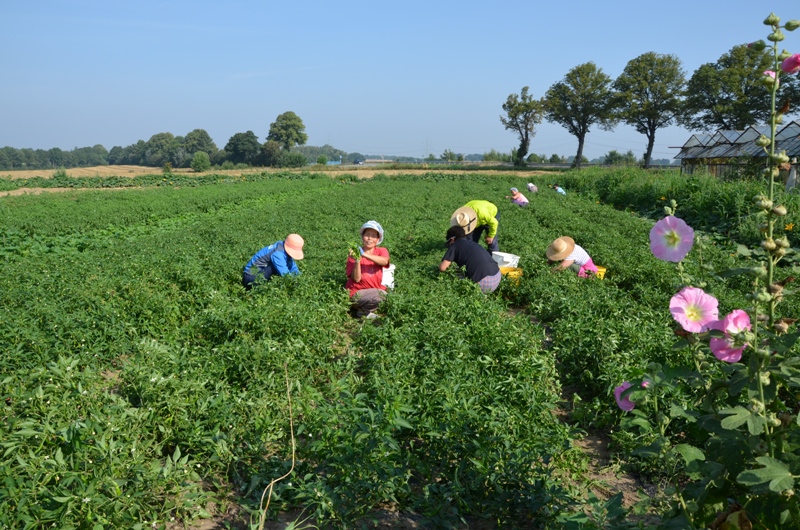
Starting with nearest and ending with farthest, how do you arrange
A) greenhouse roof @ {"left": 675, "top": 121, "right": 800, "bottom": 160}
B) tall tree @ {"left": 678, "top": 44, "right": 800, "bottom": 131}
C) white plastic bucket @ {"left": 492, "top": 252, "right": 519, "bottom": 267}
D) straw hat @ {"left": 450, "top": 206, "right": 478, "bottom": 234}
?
white plastic bucket @ {"left": 492, "top": 252, "right": 519, "bottom": 267}, straw hat @ {"left": 450, "top": 206, "right": 478, "bottom": 234}, greenhouse roof @ {"left": 675, "top": 121, "right": 800, "bottom": 160}, tall tree @ {"left": 678, "top": 44, "right": 800, "bottom": 131}

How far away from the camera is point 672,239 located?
1708 mm

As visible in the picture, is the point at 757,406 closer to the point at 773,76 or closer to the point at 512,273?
the point at 773,76

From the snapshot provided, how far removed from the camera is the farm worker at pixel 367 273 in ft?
22.3

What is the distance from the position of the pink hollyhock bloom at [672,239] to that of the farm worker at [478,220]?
7.04 metres

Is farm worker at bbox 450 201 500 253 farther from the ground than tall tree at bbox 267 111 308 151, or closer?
closer

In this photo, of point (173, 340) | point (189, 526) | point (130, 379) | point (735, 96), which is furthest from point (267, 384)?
point (735, 96)

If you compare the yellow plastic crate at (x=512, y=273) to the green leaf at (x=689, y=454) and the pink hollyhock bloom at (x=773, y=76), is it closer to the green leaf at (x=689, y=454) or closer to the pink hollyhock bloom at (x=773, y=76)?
the green leaf at (x=689, y=454)

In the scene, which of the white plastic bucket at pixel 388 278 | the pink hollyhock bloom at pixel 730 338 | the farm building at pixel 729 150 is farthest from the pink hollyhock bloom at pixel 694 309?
the farm building at pixel 729 150

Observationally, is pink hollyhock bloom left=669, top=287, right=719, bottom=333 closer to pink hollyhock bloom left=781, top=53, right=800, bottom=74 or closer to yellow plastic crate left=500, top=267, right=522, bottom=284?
pink hollyhock bloom left=781, top=53, right=800, bottom=74

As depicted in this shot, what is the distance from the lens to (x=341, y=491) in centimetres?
282

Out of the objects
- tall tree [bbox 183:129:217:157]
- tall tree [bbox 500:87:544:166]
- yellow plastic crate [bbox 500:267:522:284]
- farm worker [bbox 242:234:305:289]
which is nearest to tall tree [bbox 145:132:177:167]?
tall tree [bbox 183:129:217:157]

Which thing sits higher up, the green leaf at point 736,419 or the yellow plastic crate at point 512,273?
the green leaf at point 736,419

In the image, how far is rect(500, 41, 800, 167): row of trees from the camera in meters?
53.4

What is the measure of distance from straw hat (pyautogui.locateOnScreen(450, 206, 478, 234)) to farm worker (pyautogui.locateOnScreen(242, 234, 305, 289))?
2734mm
